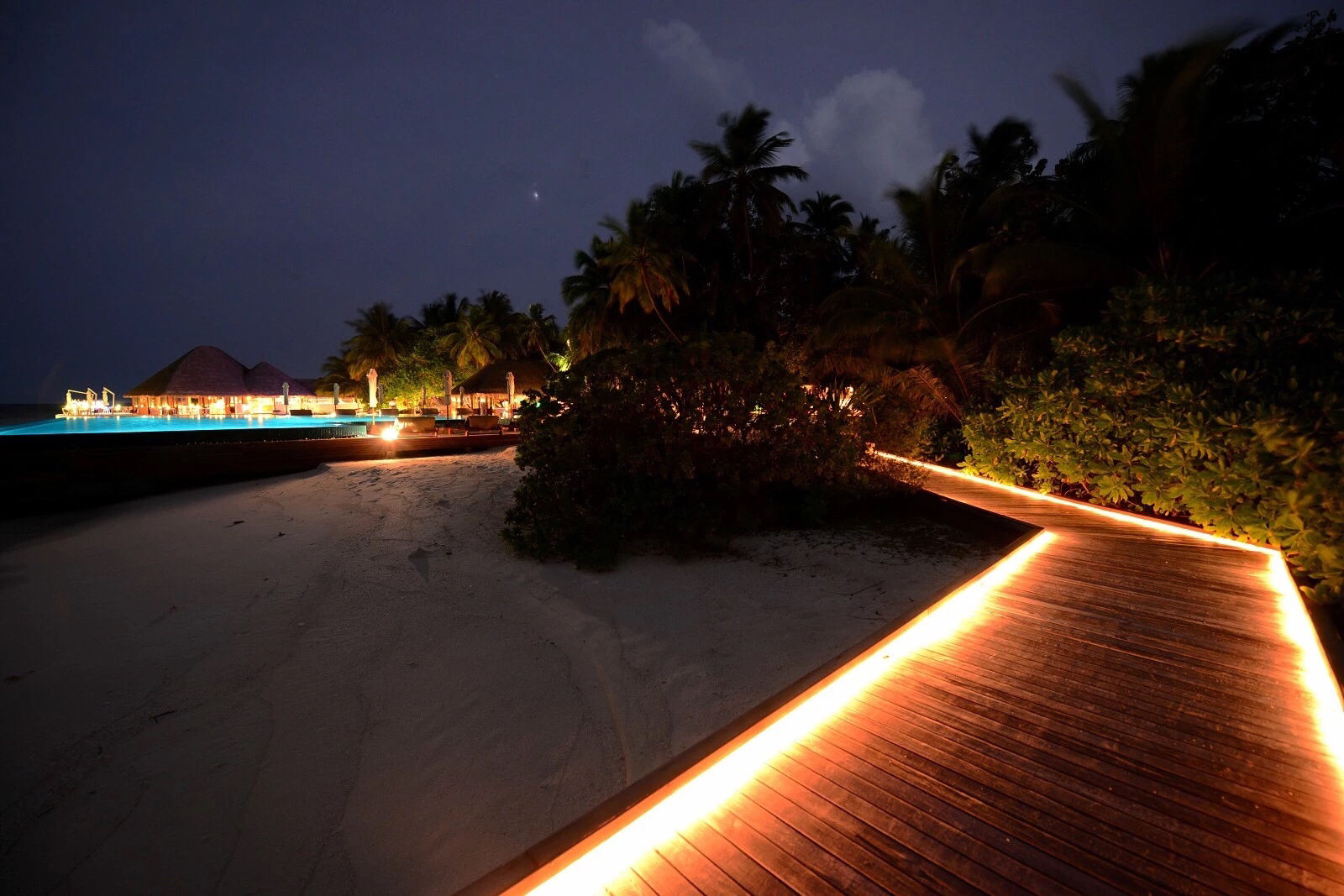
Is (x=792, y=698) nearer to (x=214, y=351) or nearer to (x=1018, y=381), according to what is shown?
(x=1018, y=381)

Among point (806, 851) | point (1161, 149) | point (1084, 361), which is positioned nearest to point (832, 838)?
point (806, 851)

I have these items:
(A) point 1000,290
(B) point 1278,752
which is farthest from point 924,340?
(B) point 1278,752

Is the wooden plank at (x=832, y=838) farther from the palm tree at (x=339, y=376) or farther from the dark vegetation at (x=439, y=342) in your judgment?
the palm tree at (x=339, y=376)

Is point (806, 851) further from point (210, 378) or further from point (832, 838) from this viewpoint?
point (210, 378)

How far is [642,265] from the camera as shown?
731 inches

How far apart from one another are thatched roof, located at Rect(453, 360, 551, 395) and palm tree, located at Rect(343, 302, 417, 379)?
15.8 metres

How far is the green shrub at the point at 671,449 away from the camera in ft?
22.2

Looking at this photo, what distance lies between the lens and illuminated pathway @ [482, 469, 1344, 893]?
1.86 metres

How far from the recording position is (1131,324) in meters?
6.88

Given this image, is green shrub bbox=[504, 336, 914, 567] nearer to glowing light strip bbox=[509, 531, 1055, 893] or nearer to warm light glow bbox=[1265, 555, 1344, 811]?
glowing light strip bbox=[509, 531, 1055, 893]

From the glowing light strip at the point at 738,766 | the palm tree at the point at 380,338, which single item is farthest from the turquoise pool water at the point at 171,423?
the glowing light strip at the point at 738,766

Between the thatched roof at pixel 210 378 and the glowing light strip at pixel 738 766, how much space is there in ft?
121

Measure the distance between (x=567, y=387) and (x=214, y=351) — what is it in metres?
34.7

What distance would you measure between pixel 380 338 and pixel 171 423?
13317mm
